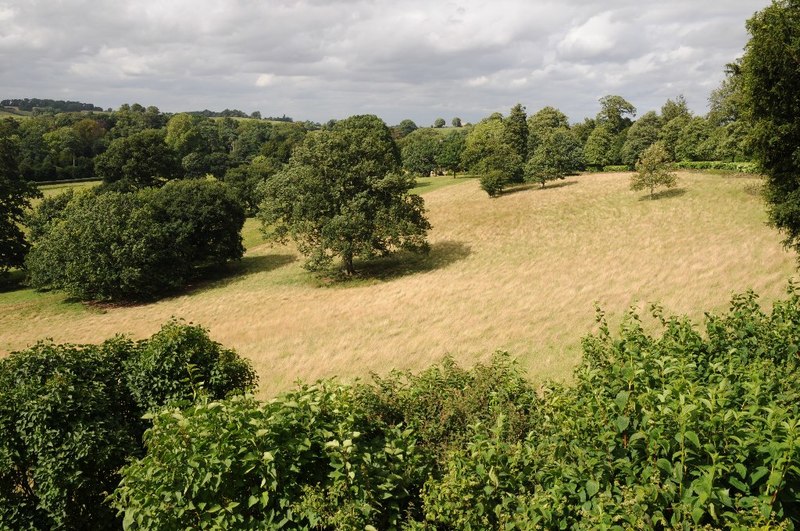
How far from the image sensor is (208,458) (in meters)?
6.82

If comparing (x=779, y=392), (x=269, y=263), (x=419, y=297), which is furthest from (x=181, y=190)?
(x=779, y=392)

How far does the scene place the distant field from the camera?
23391mm

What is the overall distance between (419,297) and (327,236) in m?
11.3

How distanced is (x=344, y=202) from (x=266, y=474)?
117 feet

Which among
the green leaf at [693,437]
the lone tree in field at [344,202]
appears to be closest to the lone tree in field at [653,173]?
the lone tree in field at [344,202]

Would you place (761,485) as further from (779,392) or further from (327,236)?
(327,236)

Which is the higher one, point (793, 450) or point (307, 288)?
point (793, 450)

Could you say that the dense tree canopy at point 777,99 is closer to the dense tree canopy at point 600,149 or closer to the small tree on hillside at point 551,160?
the small tree on hillside at point 551,160

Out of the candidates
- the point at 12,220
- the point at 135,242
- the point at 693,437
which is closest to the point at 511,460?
the point at 693,437

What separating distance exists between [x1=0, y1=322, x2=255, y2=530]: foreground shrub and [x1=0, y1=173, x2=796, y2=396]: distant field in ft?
30.6

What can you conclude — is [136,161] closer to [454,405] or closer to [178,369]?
[178,369]

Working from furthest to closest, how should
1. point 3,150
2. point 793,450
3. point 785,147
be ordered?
point 3,150 < point 785,147 < point 793,450

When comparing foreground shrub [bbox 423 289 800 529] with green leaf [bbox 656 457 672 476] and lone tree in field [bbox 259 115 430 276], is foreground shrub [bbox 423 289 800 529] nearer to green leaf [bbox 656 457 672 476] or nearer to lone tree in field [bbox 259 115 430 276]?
green leaf [bbox 656 457 672 476]

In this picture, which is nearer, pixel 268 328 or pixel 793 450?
pixel 793 450
